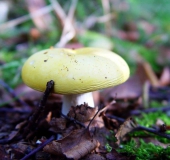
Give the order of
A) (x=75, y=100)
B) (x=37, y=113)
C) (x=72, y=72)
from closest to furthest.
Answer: (x=72, y=72), (x=37, y=113), (x=75, y=100)

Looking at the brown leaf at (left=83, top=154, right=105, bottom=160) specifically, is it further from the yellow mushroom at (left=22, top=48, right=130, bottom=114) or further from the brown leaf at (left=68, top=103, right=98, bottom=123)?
the yellow mushroom at (left=22, top=48, right=130, bottom=114)

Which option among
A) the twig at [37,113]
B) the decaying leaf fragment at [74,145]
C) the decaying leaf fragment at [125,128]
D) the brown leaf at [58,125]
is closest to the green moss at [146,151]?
the decaying leaf fragment at [125,128]

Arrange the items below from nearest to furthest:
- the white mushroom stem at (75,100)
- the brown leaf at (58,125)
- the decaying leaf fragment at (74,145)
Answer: the decaying leaf fragment at (74,145)
the brown leaf at (58,125)
the white mushroom stem at (75,100)

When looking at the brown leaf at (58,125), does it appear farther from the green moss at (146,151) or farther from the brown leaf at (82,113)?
the green moss at (146,151)

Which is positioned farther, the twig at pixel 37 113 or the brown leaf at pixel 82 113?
the brown leaf at pixel 82 113

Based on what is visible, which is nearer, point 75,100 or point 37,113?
point 37,113

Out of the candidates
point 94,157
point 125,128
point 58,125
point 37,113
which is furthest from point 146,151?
point 37,113

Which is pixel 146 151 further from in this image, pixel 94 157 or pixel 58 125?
pixel 58 125
